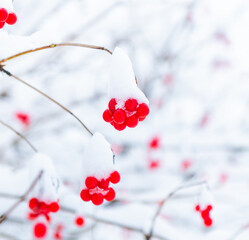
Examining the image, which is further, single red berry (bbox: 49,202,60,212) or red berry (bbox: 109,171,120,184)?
single red berry (bbox: 49,202,60,212)

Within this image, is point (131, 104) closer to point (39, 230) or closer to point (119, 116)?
point (119, 116)

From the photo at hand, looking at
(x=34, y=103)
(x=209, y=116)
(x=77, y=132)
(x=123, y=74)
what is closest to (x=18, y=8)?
(x=34, y=103)

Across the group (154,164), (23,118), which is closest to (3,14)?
(23,118)

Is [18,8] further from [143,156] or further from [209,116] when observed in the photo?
[209,116]

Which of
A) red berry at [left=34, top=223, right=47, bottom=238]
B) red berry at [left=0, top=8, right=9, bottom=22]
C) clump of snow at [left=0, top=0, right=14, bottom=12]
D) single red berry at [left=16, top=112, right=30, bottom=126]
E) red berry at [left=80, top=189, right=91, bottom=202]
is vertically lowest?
red berry at [left=80, top=189, right=91, bottom=202]

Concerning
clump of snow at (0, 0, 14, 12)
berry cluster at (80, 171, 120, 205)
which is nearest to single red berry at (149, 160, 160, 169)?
berry cluster at (80, 171, 120, 205)

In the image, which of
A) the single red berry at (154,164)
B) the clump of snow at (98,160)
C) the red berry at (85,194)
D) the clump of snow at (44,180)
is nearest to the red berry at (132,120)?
the clump of snow at (98,160)

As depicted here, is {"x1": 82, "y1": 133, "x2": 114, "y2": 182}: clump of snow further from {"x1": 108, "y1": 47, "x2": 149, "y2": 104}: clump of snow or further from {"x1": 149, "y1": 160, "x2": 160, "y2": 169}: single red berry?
{"x1": 149, "y1": 160, "x2": 160, "y2": 169}: single red berry
